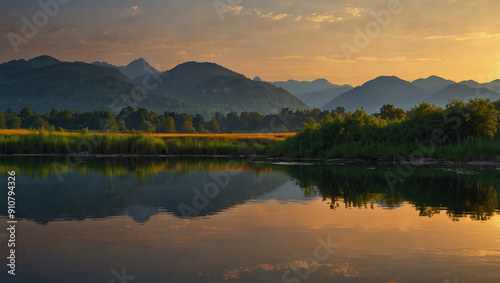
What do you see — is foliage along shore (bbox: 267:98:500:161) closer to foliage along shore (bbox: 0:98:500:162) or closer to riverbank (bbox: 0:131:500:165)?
foliage along shore (bbox: 0:98:500:162)

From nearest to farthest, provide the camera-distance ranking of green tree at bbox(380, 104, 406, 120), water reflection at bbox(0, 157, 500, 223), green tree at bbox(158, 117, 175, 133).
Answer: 1. water reflection at bbox(0, 157, 500, 223)
2. green tree at bbox(380, 104, 406, 120)
3. green tree at bbox(158, 117, 175, 133)

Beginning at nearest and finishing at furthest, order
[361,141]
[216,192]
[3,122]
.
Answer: [216,192]
[361,141]
[3,122]

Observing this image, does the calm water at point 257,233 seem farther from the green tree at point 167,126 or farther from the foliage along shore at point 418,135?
the green tree at point 167,126

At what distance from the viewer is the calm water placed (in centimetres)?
1088

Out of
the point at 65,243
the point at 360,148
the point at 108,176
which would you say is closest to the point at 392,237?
the point at 65,243

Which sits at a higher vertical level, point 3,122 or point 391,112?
point 391,112

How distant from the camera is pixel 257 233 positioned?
15.1 m

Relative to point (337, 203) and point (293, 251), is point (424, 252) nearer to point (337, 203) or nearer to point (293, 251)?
point (293, 251)

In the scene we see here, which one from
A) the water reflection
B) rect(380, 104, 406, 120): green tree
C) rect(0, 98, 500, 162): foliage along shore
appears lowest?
the water reflection

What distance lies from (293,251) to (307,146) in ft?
155

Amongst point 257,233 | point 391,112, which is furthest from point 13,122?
point 257,233

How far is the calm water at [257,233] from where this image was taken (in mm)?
10883

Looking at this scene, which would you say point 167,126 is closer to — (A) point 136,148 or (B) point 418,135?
(A) point 136,148

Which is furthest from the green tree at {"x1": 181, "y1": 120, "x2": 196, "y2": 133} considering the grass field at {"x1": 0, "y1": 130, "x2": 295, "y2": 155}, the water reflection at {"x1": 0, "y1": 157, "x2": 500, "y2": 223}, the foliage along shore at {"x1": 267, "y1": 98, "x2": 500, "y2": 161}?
the water reflection at {"x1": 0, "y1": 157, "x2": 500, "y2": 223}
